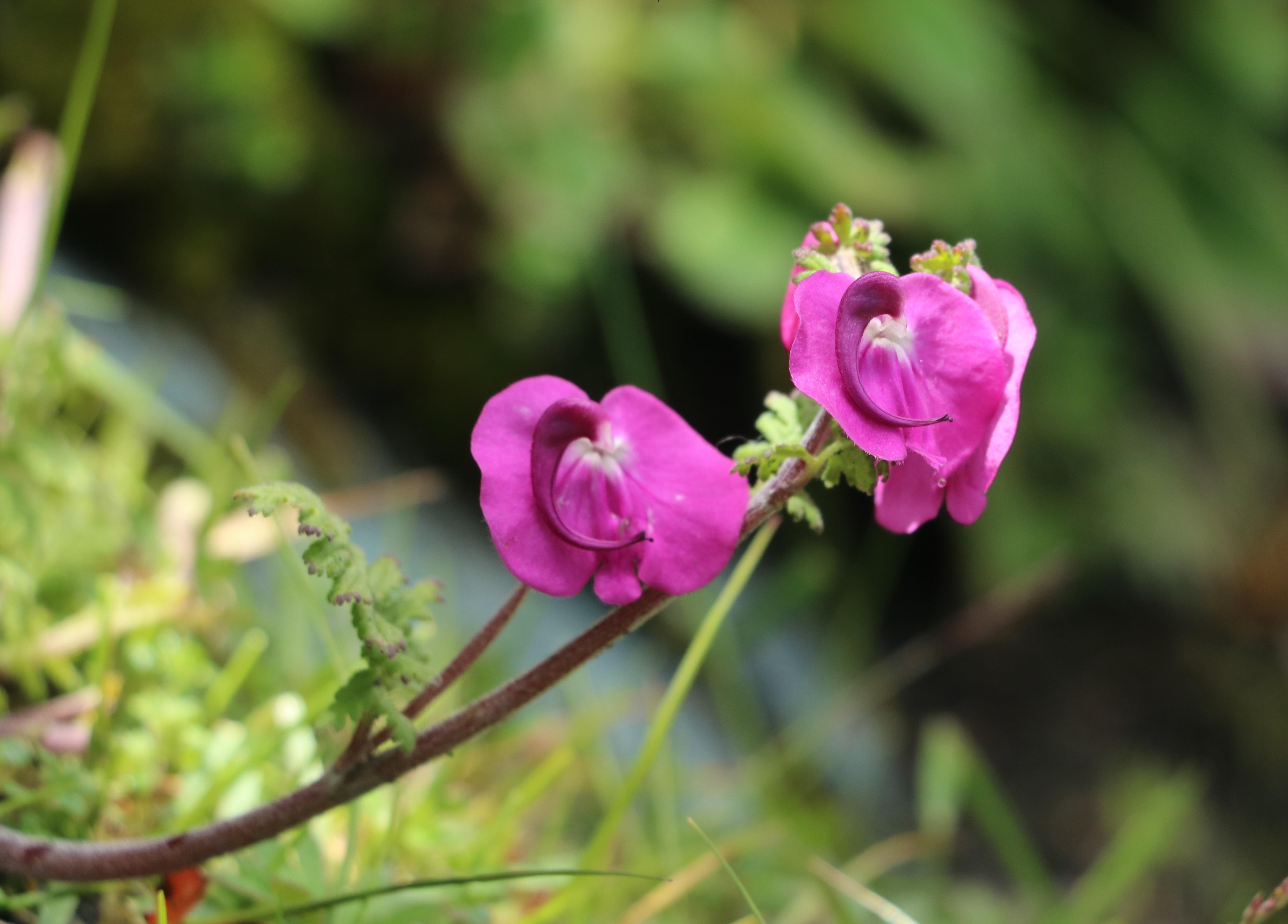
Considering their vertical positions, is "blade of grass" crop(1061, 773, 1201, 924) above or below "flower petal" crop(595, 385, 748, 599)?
below

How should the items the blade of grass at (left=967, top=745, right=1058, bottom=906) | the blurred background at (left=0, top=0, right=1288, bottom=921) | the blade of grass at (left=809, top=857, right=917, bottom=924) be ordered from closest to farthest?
the blade of grass at (left=809, top=857, right=917, bottom=924)
the blade of grass at (left=967, top=745, right=1058, bottom=906)
the blurred background at (left=0, top=0, right=1288, bottom=921)

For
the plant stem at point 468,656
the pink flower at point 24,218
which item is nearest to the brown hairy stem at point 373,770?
the plant stem at point 468,656

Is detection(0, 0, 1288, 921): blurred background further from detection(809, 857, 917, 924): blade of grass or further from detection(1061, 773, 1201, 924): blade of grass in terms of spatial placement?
detection(809, 857, 917, 924): blade of grass

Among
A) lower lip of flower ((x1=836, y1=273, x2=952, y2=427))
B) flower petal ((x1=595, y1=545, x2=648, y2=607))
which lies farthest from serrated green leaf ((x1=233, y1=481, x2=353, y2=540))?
lower lip of flower ((x1=836, y1=273, x2=952, y2=427))

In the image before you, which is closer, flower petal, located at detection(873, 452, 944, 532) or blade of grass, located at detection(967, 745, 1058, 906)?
flower petal, located at detection(873, 452, 944, 532)

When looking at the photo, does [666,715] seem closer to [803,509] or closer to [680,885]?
[680,885]

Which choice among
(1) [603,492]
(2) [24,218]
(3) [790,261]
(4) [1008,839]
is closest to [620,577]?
(1) [603,492]

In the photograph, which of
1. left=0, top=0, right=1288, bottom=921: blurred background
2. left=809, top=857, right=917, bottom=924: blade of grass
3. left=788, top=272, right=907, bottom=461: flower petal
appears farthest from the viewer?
left=0, top=0, right=1288, bottom=921: blurred background
